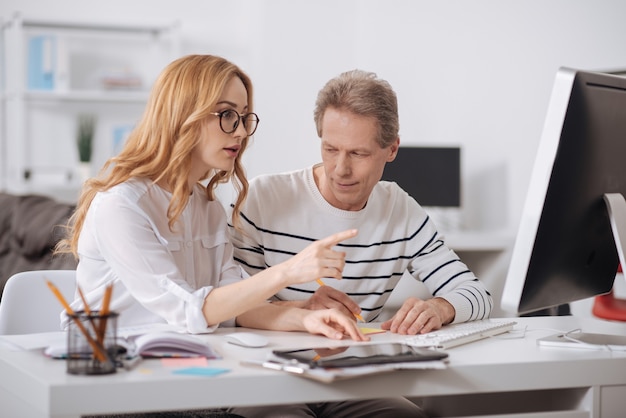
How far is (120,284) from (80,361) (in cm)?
48

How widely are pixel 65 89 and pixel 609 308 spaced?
3.42 meters

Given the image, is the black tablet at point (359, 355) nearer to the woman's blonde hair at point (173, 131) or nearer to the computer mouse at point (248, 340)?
the computer mouse at point (248, 340)

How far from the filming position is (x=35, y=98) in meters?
5.25

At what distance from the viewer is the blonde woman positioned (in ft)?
5.44

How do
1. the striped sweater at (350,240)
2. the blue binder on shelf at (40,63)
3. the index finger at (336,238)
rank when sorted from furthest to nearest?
the blue binder on shelf at (40,63) → the striped sweater at (350,240) → the index finger at (336,238)

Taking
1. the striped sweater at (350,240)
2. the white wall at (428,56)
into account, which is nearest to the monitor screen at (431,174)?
the white wall at (428,56)

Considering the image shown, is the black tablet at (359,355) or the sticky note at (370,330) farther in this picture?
the sticky note at (370,330)

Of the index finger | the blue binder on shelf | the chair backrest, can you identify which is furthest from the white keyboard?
the blue binder on shelf

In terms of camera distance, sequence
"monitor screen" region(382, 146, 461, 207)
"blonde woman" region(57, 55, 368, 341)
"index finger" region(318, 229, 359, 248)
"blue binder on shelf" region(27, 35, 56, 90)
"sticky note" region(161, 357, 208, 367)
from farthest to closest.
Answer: "blue binder on shelf" region(27, 35, 56, 90) < "monitor screen" region(382, 146, 461, 207) < "blonde woman" region(57, 55, 368, 341) < "index finger" region(318, 229, 359, 248) < "sticky note" region(161, 357, 208, 367)

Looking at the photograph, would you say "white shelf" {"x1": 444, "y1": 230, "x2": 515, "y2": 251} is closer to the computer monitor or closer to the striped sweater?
the striped sweater

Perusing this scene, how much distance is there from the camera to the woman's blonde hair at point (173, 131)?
1815 mm

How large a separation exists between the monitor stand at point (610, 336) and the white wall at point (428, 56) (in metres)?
2.14

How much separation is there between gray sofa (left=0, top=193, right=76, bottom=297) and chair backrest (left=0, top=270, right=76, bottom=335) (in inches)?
60.1

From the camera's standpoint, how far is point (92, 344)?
1.31 metres
